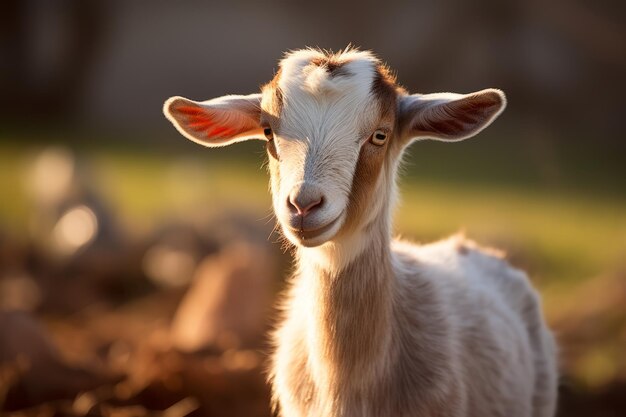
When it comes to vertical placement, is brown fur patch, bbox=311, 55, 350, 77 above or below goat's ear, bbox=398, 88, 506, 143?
above

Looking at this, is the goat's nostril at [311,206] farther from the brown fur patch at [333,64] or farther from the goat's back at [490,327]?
the goat's back at [490,327]

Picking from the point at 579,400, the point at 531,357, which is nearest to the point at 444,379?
the point at 531,357

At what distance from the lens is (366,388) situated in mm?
4469

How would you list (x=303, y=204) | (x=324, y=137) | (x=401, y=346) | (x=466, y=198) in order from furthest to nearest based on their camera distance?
(x=466, y=198) → (x=401, y=346) → (x=324, y=137) → (x=303, y=204)

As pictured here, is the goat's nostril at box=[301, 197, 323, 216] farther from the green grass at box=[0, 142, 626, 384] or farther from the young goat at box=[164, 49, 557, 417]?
the green grass at box=[0, 142, 626, 384]

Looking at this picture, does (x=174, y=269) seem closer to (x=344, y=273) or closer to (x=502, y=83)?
(x=344, y=273)

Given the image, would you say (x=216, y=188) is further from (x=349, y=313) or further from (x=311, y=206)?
(x=311, y=206)

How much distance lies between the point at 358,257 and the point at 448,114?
772 mm

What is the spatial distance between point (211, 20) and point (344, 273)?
66.8 feet

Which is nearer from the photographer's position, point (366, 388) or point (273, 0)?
point (366, 388)

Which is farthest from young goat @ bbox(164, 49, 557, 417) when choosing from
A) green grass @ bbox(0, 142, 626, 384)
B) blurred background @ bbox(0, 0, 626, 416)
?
green grass @ bbox(0, 142, 626, 384)

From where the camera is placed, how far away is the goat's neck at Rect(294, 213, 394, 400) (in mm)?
4500

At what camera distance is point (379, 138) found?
4.41 m

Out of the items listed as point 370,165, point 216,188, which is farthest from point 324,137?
point 216,188
